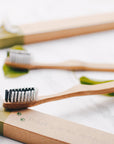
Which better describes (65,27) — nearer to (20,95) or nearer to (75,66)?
(75,66)

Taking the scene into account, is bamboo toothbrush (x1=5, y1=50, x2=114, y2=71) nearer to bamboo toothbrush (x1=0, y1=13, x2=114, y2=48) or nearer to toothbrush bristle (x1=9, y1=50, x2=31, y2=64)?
toothbrush bristle (x1=9, y1=50, x2=31, y2=64)

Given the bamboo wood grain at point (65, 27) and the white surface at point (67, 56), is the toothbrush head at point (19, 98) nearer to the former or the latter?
the white surface at point (67, 56)

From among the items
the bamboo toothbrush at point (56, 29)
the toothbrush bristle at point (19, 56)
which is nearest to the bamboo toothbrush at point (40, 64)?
the toothbrush bristle at point (19, 56)

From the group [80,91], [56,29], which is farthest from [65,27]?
[80,91]

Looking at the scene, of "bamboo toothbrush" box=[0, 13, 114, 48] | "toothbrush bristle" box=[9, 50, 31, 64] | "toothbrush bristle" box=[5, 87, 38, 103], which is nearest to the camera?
"toothbrush bristle" box=[5, 87, 38, 103]

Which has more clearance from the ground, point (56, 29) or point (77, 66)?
point (56, 29)

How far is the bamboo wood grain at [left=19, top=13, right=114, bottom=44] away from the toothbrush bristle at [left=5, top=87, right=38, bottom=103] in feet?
1.38

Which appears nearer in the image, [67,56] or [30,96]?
[30,96]

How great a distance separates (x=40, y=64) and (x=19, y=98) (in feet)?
0.86

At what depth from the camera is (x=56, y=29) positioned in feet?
3.53

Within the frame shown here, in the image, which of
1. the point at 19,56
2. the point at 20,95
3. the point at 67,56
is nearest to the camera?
the point at 20,95

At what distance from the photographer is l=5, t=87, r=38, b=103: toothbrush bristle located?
64 cm

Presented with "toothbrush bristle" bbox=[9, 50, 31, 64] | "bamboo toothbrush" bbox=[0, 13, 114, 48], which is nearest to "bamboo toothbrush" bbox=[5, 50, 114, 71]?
"toothbrush bristle" bbox=[9, 50, 31, 64]

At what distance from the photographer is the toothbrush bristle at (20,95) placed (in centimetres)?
64
